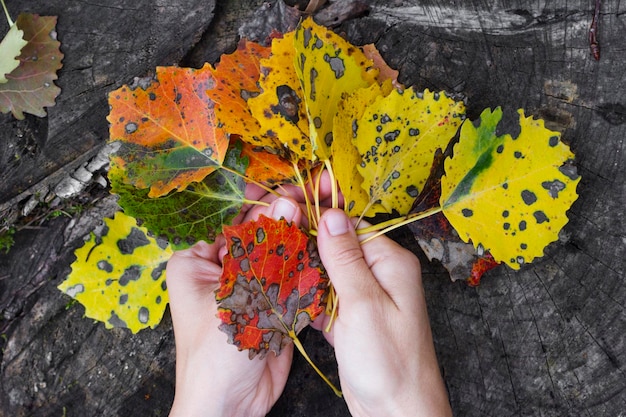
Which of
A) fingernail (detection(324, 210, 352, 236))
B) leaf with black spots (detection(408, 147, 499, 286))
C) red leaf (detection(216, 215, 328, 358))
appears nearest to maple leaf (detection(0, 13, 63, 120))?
red leaf (detection(216, 215, 328, 358))

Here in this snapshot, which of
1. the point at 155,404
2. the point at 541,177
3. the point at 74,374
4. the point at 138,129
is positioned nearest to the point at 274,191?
the point at 138,129

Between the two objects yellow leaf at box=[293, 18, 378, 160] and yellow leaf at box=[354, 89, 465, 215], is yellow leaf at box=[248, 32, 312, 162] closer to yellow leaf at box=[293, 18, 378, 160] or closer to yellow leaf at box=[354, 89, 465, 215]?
yellow leaf at box=[293, 18, 378, 160]

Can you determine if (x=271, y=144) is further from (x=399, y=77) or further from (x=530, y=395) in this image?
(x=530, y=395)

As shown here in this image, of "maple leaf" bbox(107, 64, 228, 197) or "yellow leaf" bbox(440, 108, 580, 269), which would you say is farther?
"maple leaf" bbox(107, 64, 228, 197)

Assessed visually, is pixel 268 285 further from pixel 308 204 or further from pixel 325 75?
pixel 325 75

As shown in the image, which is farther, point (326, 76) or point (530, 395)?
point (530, 395)

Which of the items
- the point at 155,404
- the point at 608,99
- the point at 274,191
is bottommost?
the point at 155,404

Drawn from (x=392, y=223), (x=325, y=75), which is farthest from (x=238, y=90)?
(x=392, y=223)
